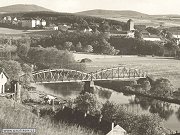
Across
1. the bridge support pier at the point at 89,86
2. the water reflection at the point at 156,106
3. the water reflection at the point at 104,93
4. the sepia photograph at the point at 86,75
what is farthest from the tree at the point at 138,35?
the water reflection at the point at 156,106

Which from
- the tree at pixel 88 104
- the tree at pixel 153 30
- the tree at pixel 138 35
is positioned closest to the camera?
the tree at pixel 88 104

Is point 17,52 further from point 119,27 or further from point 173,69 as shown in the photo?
point 119,27

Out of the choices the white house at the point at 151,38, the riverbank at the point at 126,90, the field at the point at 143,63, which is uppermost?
the white house at the point at 151,38

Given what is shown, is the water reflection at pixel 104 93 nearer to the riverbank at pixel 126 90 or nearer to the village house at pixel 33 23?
the riverbank at pixel 126 90

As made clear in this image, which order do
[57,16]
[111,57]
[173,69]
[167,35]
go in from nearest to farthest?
1. [173,69]
2. [111,57]
3. [167,35]
4. [57,16]

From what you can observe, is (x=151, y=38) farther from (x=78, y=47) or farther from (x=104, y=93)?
(x=104, y=93)

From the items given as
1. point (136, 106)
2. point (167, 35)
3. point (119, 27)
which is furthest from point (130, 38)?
point (136, 106)

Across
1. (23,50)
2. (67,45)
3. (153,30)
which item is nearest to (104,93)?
(23,50)
